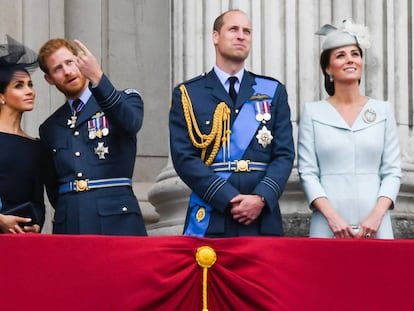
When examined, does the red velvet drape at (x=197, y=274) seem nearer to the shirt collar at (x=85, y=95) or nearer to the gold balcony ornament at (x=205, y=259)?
the gold balcony ornament at (x=205, y=259)

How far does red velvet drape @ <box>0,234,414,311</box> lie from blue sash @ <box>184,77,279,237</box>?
1.72ft

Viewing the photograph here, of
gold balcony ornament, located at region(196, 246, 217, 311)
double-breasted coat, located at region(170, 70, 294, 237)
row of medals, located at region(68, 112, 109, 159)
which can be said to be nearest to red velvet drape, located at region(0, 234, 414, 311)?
gold balcony ornament, located at region(196, 246, 217, 311)

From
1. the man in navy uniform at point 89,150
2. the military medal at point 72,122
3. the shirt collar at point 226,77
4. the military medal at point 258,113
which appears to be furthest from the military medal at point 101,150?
the military medal at point 258,113

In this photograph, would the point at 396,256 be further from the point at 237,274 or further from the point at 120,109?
the point at 120,109

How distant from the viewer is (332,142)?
8.08m

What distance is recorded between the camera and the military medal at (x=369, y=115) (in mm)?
8141

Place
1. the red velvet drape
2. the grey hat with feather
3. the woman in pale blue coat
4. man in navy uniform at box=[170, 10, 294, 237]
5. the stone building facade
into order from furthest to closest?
the stone building facade, the grey hat with feather, the woman in pale blue coat, man in navy uniform at box=[170, 10, 294, 237], the red velvet drape

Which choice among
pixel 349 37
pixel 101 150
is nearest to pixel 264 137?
pixel 349 37

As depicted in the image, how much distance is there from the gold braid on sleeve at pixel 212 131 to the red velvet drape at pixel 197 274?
713mm

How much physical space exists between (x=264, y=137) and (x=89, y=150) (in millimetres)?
854

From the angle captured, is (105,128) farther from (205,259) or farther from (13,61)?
(205,259)

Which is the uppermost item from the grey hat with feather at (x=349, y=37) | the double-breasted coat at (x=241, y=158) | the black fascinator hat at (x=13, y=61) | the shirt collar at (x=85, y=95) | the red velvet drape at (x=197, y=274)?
the grey hat with feather at (x=349, y=37)

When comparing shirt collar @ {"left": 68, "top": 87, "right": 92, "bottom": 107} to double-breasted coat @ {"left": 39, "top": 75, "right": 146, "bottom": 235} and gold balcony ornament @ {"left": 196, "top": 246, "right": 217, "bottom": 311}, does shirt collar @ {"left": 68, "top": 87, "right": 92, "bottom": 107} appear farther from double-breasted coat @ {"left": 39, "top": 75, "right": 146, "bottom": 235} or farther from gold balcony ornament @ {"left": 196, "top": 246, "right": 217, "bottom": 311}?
gold balcony ornament @ {"left": 196, "top": 246, "right": 217, "bottom": 311}

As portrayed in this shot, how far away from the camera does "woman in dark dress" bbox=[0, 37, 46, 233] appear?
8.09 m
